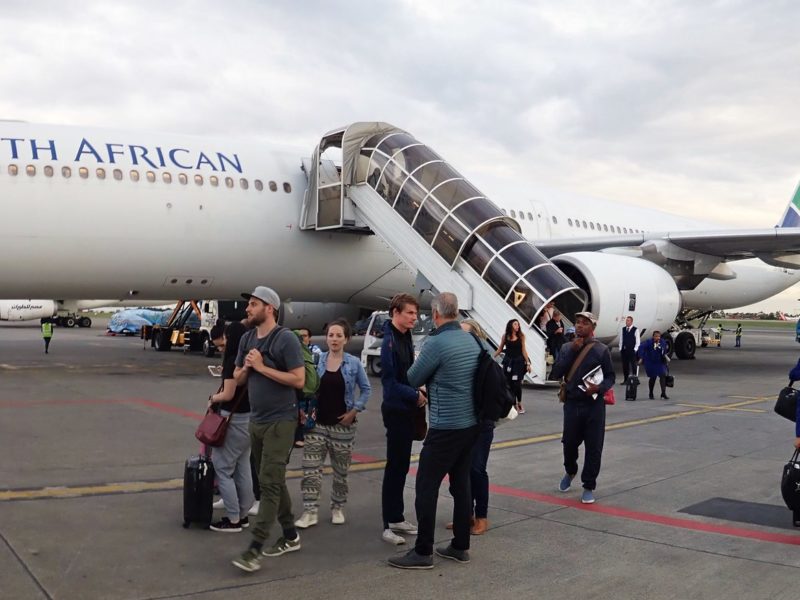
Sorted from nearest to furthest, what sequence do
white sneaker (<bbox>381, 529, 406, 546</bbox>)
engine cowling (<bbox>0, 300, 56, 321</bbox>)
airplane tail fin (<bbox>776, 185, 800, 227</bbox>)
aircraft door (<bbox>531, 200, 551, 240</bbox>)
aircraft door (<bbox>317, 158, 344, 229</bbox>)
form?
white sneaker (<bbox>381, 529, 406, 546</bbox>)
aircraft door (<bbox>317, 158, 344, 229</bbox>)
aircraft door (<bbox>531, 200, 551, 240</bbox>)
airplane tail fin (<bbox>776, 185, 800, 227</bbox>)
engine cowling (<bbox>0, 300, 56, 321</bbox>)

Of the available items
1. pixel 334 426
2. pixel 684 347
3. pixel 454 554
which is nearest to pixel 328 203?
pixel 334 426

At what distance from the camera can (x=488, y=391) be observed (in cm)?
462

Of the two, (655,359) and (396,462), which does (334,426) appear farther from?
(655,359)

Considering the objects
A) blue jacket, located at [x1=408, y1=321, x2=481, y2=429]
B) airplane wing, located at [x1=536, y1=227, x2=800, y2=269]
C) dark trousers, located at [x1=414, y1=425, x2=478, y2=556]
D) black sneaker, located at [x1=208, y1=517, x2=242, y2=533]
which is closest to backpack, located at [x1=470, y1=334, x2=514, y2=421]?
blue jacket, located at [x1=408, y1=321, x2=481, y2=429]

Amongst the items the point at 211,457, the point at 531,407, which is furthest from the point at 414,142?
the point at 211,457

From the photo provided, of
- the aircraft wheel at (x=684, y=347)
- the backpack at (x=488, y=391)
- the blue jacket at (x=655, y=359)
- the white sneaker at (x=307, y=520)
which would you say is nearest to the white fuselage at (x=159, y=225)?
the blue jacket at (x=655, y=359)

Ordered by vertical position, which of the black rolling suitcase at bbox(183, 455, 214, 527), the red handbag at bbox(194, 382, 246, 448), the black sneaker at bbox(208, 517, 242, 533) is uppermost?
the red handbag at bbox(194, 382, 246, 448)

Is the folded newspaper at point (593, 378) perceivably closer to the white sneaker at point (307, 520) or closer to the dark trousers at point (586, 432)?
the dark trousers at point (586, 432)

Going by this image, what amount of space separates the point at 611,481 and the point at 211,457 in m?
3.45

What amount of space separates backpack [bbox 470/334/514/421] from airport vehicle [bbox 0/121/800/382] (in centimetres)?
747

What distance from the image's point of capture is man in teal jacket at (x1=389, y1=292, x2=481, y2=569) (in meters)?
4.61

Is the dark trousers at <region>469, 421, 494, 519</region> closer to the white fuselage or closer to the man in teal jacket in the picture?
the man in teal jacket

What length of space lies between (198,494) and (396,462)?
4.33ft

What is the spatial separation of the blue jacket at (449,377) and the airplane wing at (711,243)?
12736mm
